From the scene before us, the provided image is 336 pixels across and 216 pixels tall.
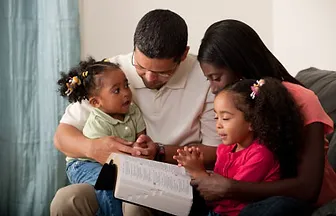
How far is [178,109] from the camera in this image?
200 cm

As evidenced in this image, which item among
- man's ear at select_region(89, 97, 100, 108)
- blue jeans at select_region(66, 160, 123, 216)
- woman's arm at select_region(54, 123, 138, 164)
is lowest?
blue jeans at select_region(66, 160, 123, 216)

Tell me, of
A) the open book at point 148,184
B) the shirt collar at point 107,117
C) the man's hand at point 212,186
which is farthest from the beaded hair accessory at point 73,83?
the man's hand at point 212,186

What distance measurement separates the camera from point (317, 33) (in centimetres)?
245

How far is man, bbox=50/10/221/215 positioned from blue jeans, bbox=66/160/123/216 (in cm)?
2

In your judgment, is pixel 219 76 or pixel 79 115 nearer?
pixel 219 76

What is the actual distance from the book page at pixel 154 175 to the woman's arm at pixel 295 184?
2.4 inches

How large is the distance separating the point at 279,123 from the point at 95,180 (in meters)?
0.63

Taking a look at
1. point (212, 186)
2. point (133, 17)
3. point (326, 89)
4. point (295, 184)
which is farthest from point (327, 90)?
point (133, 17)

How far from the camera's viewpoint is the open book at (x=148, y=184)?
4.95ft

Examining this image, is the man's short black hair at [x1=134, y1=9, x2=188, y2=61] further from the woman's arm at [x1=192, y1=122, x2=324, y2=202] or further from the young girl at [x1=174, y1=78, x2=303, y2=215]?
the woman's arm at [x1=192, y1=122, x2=324, y2=202]

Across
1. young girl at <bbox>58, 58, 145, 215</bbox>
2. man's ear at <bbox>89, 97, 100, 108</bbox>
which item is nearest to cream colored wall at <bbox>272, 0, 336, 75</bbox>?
young girl at <bbox>58, 58, 145, 215</bbox>

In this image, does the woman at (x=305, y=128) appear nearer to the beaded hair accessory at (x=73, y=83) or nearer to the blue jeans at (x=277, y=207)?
the blue jeans at (x=277, y=207)

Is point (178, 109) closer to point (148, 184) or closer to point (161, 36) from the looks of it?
point (161, 36)

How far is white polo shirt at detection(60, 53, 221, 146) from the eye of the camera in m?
1.97
